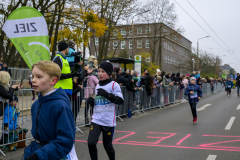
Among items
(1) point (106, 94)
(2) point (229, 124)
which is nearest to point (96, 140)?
(1) point (106, 94)

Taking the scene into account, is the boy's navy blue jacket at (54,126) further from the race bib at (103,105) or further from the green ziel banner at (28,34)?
the green ziel banner at (28,34)

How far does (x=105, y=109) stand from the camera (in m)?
4.41

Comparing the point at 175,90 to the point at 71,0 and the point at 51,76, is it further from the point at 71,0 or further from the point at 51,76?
the point at 51,76

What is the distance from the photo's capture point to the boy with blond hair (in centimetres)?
219

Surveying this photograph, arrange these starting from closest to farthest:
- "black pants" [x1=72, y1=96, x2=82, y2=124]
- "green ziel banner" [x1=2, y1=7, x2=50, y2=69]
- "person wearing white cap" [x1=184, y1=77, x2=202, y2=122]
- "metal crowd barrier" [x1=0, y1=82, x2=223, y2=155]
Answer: "green ziel banner" [x1=2, y1=7, x2=50, y2=69] → "metal crowd barrier" [x1=0, y1=82, x2=223, y2=155] → "black pants" [x1=72, y1=96, x2=82, y2=124] → "person wearing white cap" [x1=184, y1=77, x2=202, y2=122]

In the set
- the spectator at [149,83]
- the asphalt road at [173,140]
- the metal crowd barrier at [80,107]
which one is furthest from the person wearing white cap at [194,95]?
the spectator at [149,83]

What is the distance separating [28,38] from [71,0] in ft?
41.0

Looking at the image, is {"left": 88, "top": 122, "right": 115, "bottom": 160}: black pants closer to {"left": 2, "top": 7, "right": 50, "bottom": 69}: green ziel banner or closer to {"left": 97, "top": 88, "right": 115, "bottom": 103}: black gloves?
{"left": 97, "top": 88, "right": 115, "bottom": 103}: black gloves

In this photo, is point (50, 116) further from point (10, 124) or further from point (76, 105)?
point (76, 105)

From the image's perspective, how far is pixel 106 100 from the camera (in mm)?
4453

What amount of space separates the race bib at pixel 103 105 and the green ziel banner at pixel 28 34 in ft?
6.92

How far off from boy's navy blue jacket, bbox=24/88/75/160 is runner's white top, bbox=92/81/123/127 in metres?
2.02

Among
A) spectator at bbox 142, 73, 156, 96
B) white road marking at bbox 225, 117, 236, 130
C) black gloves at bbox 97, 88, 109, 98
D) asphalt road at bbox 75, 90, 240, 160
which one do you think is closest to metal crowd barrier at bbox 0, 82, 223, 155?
spectator at bbox 142, 73, 156, 96

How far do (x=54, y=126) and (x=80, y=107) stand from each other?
6133 millimetres
